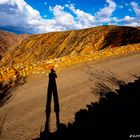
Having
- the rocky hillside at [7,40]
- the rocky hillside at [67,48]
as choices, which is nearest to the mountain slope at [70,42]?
the rocky hillside at [67,48]

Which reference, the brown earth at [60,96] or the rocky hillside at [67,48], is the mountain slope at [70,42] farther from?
the brown earth at [60,96]

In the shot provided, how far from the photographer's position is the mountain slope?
39.3 metres

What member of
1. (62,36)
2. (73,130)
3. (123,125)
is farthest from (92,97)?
(62,36)

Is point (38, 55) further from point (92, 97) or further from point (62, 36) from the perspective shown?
point (92, 97)

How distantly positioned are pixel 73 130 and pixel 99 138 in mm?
1032

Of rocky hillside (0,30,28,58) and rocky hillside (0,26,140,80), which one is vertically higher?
rocky hillside (0,30,28,58)

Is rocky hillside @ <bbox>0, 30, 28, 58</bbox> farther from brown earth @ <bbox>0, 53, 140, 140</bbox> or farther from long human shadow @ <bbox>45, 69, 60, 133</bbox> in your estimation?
long human shadow @ <bbox>45, 69, 60, 133</bbox>

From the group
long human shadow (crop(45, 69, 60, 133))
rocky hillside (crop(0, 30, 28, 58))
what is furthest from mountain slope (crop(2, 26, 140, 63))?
rocky hillside (crop(0, 30, 28, 58))

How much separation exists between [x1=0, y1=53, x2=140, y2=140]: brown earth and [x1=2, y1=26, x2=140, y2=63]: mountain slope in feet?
73.2

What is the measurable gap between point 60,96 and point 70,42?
3844 cm

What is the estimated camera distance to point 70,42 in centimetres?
4831

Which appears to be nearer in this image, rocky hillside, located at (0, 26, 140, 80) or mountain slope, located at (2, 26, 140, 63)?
rocky hillside, located at (0, 26, 140, 80)

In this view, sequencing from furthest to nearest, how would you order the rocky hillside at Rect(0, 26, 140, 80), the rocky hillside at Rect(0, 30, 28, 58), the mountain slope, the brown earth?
1. the rocky hillside at Rect(0, 30, 28, 58)
2. the mountain slope
3. the rocky hillside at Rect(0, 26, 140, 80)
4. the brown earth

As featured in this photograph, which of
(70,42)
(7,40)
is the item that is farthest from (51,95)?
(7,40)
